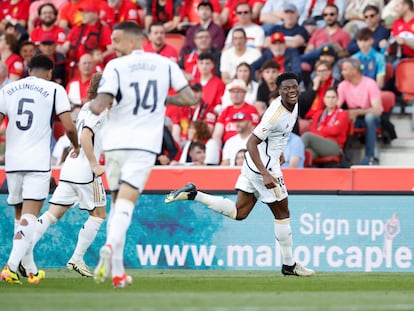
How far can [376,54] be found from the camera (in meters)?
19.7

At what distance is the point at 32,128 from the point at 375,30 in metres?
9.27

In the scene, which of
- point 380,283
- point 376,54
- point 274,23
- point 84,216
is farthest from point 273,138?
point 274,23

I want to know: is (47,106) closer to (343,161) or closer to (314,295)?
(314,295)

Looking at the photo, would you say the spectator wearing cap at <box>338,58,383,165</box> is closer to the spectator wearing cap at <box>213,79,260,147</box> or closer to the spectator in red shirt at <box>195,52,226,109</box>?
the spectator wearing cap at <box>213,79,260,147</box>

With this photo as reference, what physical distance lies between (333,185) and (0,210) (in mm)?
4749

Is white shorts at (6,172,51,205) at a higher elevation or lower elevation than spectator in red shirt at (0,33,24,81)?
lower

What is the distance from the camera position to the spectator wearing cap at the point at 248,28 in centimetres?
2119

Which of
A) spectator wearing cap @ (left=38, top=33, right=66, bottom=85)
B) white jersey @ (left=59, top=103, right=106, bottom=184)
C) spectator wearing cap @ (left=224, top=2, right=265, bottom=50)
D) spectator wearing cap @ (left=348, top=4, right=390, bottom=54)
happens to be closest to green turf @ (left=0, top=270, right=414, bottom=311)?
white jersey @ (left=59, top=103, right=106, bottom=184)

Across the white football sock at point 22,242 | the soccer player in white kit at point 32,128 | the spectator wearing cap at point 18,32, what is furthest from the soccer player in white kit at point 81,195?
the spectator wearing cap at point 18,32

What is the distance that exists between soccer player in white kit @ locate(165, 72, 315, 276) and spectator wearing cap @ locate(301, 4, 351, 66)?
6810 millimetres

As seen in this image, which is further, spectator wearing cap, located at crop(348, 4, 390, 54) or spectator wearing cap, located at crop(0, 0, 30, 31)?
spectator wearing cap, located at crop(0, 0, 30, 31)

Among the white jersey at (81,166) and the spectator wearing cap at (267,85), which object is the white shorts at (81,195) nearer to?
the white jersey at (81,166)

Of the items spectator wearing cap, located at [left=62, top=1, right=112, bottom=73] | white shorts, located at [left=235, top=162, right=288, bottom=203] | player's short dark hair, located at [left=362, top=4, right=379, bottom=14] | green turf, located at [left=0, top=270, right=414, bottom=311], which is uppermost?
player's short dark hair, located at [left=362, top=4, right=379, bottom=14]

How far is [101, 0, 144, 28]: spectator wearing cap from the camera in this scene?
22.9 meters
